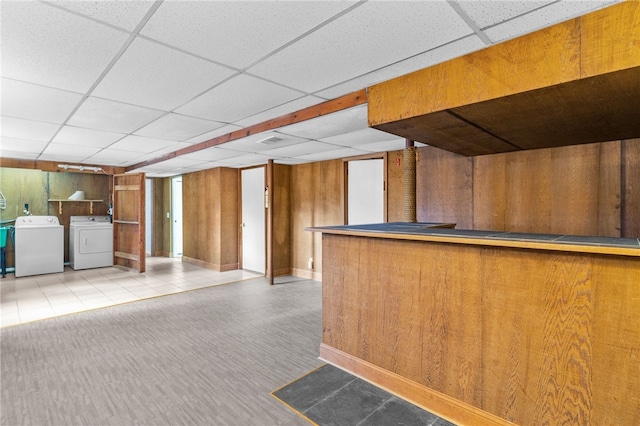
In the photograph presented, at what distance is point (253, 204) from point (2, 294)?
4.02 m

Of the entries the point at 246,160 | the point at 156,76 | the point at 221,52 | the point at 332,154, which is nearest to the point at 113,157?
the point at 246,160

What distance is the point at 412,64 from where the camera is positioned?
2098 millimetres

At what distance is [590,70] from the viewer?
1.40m

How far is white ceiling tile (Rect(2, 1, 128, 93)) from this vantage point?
1557 mm

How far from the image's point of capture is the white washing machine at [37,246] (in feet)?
19.1

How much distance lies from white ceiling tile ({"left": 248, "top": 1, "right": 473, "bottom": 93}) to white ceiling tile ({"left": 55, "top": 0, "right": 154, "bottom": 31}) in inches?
28.7

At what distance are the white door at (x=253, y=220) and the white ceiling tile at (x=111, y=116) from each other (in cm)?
283

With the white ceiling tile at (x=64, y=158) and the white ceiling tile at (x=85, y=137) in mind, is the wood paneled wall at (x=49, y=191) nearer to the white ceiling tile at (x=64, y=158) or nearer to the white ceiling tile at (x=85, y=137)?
the white ceiling tile at (x=64, y=158)

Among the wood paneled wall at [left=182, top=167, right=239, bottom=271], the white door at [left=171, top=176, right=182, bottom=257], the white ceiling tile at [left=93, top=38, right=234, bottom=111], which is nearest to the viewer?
the white ceiling tile at [left=93, top=38, right=234, bottom=111]

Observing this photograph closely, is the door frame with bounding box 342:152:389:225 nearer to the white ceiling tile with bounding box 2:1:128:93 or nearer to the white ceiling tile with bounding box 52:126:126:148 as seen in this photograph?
the white ceiling tile with bounding box 52:126:126:148

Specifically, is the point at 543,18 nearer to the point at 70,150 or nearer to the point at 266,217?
the point at 266,217

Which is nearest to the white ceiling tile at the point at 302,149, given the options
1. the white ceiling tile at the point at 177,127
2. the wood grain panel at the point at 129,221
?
the white ceiling tile at the point at 177,127

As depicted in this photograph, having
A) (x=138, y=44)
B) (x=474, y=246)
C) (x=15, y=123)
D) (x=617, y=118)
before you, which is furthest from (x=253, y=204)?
(x=617, y=118)

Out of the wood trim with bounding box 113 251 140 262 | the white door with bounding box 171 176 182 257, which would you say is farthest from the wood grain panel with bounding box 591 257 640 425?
the white door with bounding box 171 176 182 257
